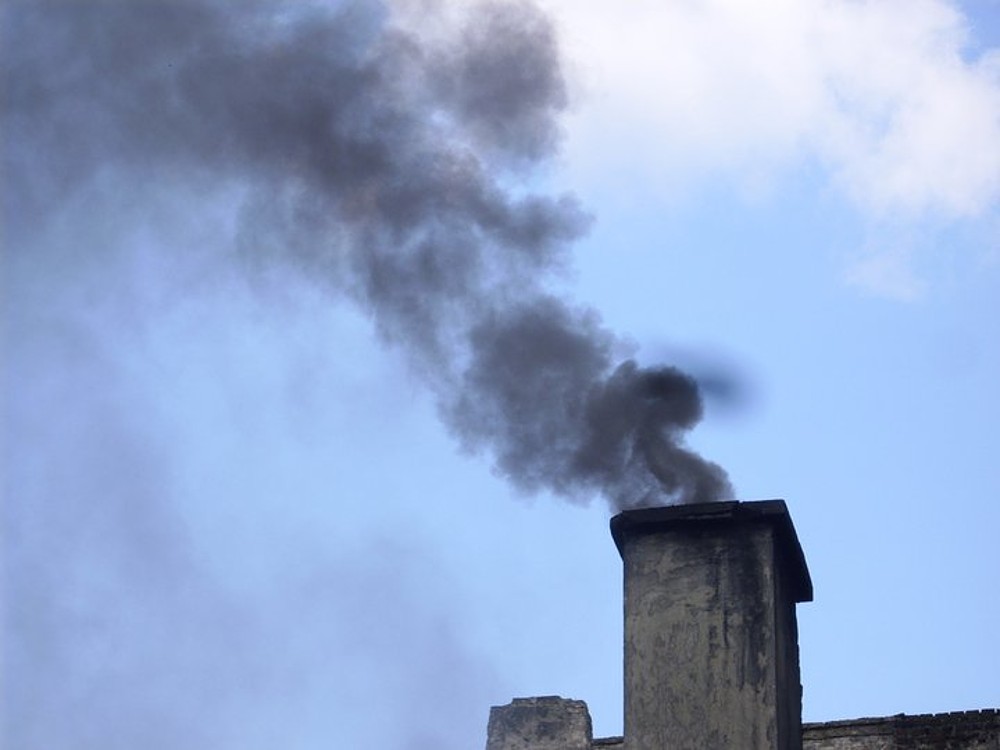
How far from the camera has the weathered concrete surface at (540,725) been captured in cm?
1753

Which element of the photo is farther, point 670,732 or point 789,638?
point 789,638

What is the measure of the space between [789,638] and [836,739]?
695cm

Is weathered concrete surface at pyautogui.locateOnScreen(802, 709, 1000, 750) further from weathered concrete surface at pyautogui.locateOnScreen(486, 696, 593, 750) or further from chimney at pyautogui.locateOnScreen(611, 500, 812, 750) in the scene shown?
chimney at pyautogui.locateOnScreen(611, 500, 812, 750)

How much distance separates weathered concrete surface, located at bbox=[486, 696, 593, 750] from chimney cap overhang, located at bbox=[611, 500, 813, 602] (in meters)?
7.81

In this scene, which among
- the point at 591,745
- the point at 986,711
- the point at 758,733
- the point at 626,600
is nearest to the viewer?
the point at 758,733

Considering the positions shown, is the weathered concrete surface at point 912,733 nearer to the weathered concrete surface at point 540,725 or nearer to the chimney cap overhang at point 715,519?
the weathered concrete surface at point 540,725

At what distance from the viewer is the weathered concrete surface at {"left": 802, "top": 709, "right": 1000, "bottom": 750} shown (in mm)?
15891

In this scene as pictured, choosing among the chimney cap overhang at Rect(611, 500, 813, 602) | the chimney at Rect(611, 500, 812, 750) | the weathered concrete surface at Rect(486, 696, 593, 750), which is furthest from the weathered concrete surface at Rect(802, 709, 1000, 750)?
the chimney at Rect(611, 500, 812, 750)

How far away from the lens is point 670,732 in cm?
934

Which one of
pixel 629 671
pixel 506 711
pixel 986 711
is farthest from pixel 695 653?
pixel 506 711

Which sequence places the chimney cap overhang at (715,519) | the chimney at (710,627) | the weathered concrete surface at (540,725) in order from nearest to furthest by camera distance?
1. the chimney at (710,627)
2. the chimney cap overhang at (715,519)
3. the weathered concrete surface at (540,725)

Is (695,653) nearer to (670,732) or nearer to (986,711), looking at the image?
(670,732)

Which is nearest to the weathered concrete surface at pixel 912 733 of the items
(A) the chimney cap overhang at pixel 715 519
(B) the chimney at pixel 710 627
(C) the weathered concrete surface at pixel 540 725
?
(C) the weathered concrete surface at pixel 540 725

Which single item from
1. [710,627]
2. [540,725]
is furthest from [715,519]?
[540,725]
